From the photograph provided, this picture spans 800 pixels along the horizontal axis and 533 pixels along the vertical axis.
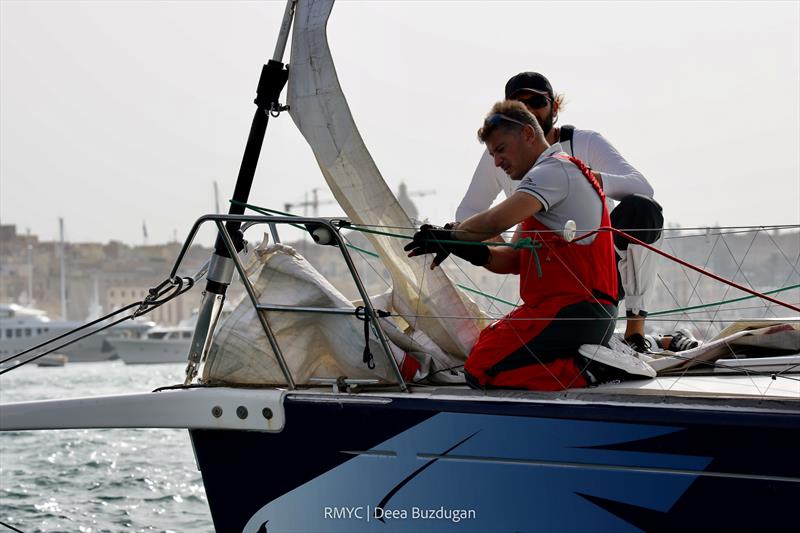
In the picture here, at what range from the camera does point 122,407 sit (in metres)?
4.18

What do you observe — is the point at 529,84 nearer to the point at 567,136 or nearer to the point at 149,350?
the point at 567,136

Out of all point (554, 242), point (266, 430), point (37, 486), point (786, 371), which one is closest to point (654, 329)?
point (786, 371)

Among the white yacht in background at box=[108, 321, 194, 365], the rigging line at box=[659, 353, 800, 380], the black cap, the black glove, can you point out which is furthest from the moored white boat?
the black glove

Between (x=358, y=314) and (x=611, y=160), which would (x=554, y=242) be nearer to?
(x=358, y=314)

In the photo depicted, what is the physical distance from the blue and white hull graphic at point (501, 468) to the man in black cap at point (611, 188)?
1207 mm

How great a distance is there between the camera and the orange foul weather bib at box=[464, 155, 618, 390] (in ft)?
12.8

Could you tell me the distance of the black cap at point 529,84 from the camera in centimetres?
462

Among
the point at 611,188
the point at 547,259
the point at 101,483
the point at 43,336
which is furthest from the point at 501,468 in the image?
the point at 43,336

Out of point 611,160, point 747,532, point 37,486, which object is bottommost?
point 37,486

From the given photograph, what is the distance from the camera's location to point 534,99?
4.62 metres

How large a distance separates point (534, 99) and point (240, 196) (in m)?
1.33

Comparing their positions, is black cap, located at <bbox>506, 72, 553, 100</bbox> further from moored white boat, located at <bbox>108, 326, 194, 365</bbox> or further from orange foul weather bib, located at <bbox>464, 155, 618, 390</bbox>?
moored white boat, located at <bbox>108, 326, 194, 365</bbox>

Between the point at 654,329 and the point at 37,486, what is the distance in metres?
→ 6.09

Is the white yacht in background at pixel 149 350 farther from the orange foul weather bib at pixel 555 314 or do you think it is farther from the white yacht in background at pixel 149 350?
the orange foul weather bib at pixel 555 314
